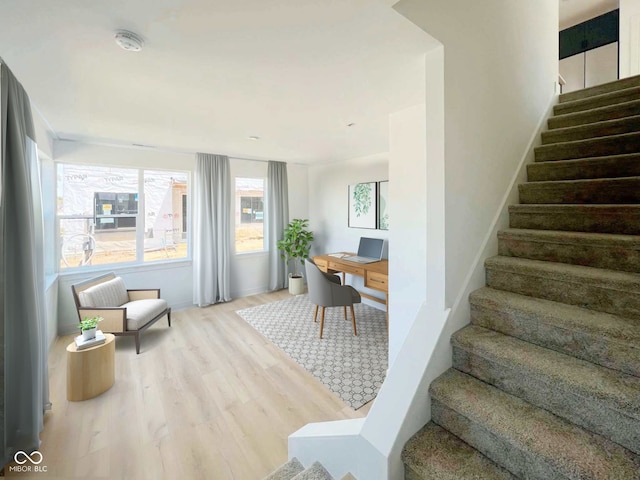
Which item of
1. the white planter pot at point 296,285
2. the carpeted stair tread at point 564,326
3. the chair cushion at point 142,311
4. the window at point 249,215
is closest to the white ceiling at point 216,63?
the carpeted stair tread at point 564,326

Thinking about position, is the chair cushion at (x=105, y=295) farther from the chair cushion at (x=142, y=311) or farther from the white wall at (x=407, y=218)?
the white wall at (x=407, y=218)

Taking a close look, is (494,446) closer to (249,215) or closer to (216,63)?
(216,63)

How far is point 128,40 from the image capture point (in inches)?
56.2

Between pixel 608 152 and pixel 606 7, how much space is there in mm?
3297

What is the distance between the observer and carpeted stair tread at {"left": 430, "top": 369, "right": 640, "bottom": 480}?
0.82 meters

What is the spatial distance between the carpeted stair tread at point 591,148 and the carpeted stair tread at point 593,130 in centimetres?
12

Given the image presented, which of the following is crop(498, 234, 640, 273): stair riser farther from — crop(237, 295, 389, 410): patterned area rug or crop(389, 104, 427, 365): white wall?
crop(237, 295, 389, 410): patterned area rug

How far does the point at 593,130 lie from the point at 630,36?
2.37 metres

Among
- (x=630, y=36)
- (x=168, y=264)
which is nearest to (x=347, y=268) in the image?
(x=168, y=264)

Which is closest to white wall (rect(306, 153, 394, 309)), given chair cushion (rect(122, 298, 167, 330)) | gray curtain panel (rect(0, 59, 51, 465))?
chair cushion (rect(122, 298, 167, 330))

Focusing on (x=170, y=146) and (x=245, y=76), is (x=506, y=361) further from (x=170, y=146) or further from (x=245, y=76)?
(x=170, y=146)

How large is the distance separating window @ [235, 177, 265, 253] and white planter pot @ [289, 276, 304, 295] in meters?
0.85

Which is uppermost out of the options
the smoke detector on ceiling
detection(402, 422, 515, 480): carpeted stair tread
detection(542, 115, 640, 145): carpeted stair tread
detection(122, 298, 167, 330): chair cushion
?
the smoke detector on ceiling

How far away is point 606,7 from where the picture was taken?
3.48 m
